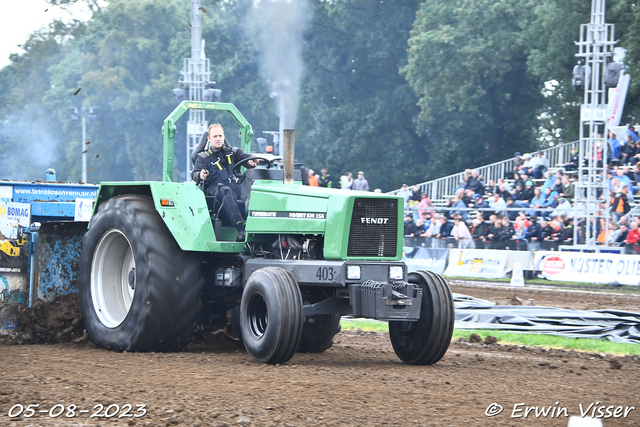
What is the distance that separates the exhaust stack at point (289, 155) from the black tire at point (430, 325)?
152 cm

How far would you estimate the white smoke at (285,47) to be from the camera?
43875 mm

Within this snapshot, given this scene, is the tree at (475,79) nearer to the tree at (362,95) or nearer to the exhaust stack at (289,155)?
the tree at (362,95)

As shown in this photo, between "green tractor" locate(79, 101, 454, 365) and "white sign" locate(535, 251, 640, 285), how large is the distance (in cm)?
1187

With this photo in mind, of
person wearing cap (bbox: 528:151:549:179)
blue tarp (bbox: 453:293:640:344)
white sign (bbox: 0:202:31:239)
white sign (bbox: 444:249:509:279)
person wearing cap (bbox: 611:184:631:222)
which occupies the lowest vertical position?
blue tarp (bbox: 453:293:640:344)

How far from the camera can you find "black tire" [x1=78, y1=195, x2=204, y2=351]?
814 centimetres

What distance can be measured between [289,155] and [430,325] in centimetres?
208

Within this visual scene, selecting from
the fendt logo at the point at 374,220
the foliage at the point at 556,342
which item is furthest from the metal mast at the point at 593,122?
the fendt logo at the point at 374,220

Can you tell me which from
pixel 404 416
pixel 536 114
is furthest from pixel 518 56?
pixel 404 416

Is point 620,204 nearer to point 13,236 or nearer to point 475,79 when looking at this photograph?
point 13,236

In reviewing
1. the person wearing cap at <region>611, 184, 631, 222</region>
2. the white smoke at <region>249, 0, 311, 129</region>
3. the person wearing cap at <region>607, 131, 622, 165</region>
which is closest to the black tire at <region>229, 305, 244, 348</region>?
the person wearing cap at <region>611, 184, 631, 222</region>

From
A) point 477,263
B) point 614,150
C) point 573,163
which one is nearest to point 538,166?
point 573,163

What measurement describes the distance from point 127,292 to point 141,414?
391 centimetres

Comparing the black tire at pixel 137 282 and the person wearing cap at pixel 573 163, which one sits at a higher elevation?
the person wearing cap at pixel 573 163

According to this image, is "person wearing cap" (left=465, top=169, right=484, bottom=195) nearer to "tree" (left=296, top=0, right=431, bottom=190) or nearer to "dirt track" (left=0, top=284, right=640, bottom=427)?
"tree" (left=296, top=0, right=431, bottom=190)
